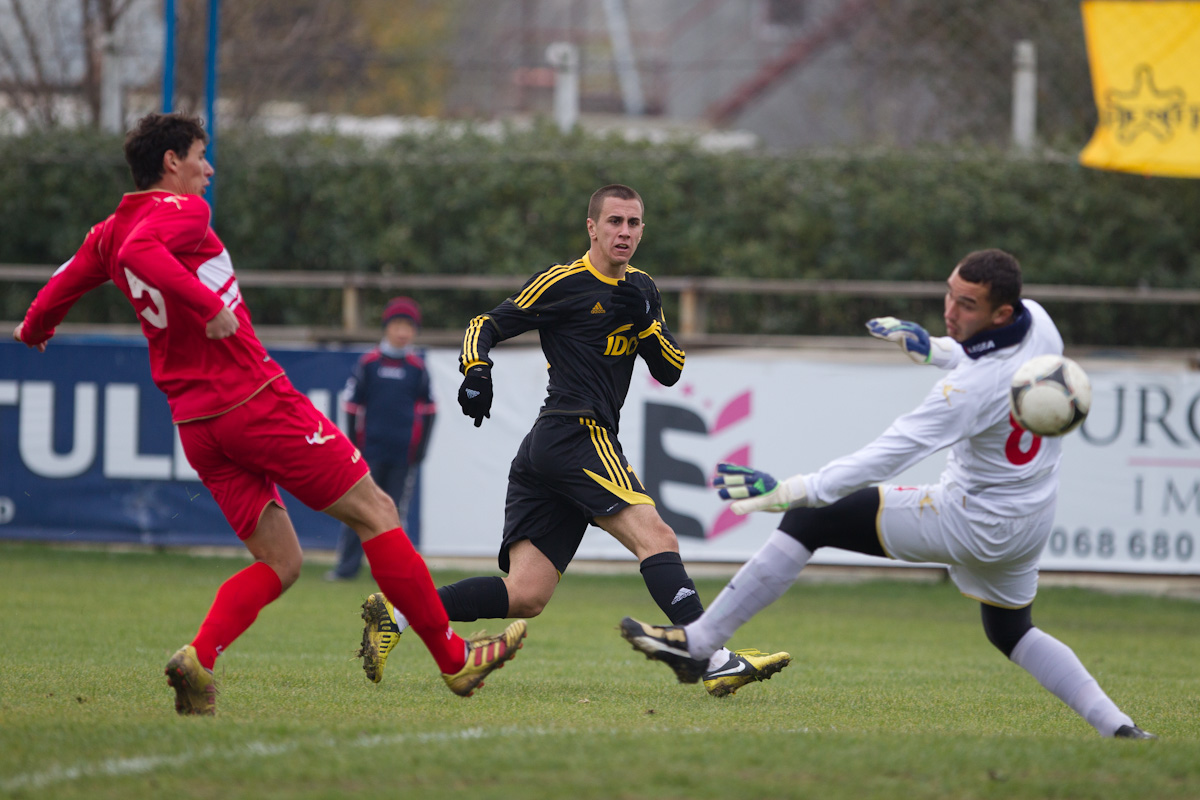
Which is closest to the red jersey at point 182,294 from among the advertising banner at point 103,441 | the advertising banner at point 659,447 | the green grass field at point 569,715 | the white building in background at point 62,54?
the green grass field at point 569,715

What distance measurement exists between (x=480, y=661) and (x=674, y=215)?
31.4 ft

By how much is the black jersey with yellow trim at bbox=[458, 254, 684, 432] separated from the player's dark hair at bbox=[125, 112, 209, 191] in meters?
1.62

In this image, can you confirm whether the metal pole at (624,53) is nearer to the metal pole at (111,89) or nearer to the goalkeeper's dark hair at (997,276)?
the metal pole at (111,89)

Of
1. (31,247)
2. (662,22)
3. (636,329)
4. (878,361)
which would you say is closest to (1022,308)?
(636,329)

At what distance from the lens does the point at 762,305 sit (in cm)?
1434

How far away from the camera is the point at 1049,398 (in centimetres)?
445

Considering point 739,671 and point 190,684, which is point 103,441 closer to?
point 190,684

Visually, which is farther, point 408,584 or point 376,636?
point 376,636

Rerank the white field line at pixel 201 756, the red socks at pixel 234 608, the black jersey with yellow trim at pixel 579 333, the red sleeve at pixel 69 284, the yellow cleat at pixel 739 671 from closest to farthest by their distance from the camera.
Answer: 1. the white field line at pixel 201 756
2. the red socks at pixel 234 608
3. the red sleeve at pixel 69 284
4. the yellow cleat at pixel 739 671
5. the black jersey with yellow trim at pixel 579 333

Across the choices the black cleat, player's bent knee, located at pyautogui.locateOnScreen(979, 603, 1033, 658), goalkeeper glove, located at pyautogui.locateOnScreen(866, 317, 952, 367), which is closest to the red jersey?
goalkeeper glove, located at pyautogui.locateOnScreen(866, 317, 952, 367)

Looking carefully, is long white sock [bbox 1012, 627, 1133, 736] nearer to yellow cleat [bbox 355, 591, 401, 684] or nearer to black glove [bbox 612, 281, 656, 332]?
black glove [bbox 612, 281, 656, 332]

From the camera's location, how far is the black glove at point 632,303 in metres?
6.11

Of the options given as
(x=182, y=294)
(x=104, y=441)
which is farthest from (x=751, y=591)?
(x=104, y=441)

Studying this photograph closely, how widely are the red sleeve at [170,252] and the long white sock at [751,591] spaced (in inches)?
88.3
